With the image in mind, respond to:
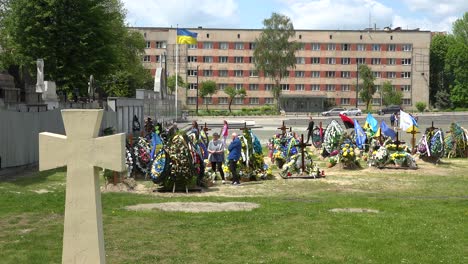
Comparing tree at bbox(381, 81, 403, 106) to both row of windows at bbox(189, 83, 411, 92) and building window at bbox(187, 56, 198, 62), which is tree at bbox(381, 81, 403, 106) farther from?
building window at bbox(187, 56, 198, 62)

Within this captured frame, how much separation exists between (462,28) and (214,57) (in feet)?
148

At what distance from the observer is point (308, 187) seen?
1773cm

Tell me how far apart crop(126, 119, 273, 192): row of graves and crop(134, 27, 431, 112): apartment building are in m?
84.9

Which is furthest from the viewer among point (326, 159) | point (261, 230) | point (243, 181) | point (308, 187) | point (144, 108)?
point (144, 108)

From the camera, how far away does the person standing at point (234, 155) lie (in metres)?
18.4

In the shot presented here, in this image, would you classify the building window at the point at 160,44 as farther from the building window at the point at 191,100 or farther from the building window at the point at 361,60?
the building window at the point at 361,60

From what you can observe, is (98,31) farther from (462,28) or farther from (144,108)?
(462,28)

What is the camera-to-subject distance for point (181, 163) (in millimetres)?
16281

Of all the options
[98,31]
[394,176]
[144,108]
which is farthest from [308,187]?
[98,31]

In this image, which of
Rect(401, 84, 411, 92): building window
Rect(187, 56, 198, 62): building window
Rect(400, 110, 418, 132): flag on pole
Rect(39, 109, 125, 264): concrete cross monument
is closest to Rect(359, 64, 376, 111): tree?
Rect(401, 84, 411, 92): building window

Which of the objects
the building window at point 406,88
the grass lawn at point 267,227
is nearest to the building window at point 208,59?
the building window at point 406,88

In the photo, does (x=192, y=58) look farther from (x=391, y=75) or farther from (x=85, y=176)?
(x=85, y=176)

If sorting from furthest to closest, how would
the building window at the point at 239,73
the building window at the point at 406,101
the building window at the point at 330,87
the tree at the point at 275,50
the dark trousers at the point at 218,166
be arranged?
the building window at the point at 406,101 < the building window at the point at 330,87 < the building window at the point at 239,73 < the tree at the point at 275,50 < the dark trousers at the point at 218,166

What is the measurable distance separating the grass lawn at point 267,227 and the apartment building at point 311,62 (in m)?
89.4
